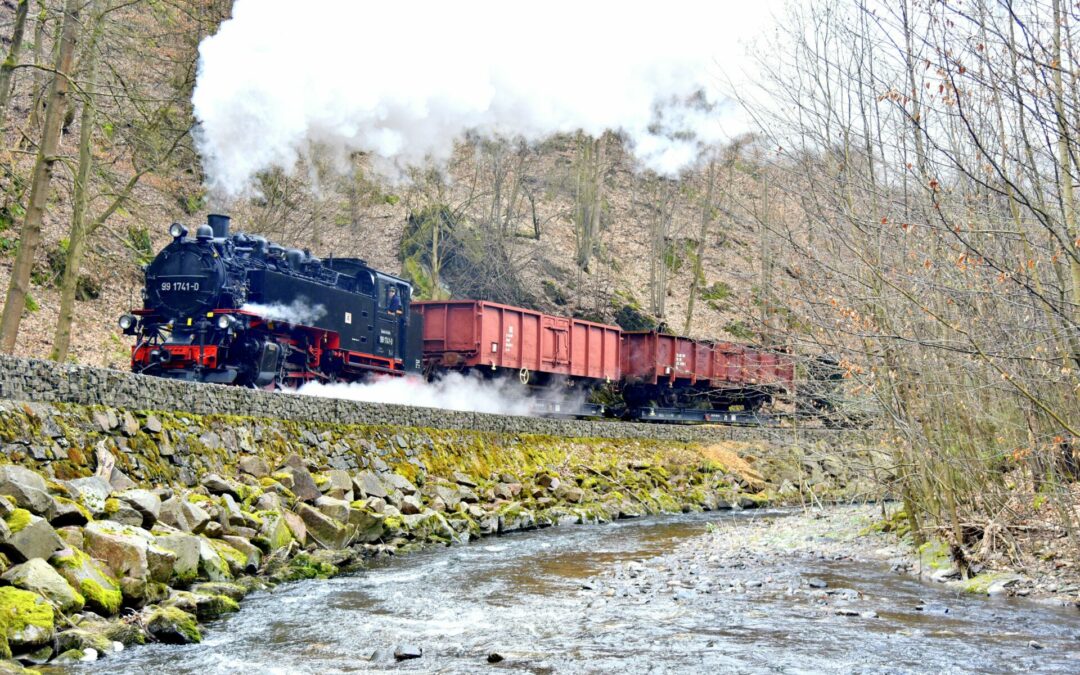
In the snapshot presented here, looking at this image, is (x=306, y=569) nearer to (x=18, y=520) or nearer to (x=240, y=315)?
(x=18, y=520)

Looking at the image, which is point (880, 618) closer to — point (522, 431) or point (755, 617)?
point (755, 617)

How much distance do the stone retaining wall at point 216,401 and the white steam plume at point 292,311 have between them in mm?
2181

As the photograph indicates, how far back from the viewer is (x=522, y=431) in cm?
2056

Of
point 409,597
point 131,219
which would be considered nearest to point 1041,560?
point 409,597

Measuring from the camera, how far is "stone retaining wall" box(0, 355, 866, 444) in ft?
33.0

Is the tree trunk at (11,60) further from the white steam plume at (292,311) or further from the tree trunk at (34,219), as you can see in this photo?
the white steam plume at (292,311)

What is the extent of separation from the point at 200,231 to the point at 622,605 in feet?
35.6

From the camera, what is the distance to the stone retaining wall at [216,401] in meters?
10.1

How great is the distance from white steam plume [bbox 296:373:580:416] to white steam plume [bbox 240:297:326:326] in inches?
87.1

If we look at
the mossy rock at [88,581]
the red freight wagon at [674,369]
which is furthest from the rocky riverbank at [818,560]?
the red freight wagon at [674,369]

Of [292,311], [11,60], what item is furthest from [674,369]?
[11,60]

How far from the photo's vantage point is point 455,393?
22.9 metres

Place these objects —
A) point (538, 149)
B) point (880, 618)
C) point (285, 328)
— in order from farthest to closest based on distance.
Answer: point (538, 149)
point (285, 328)
point (880, 618)

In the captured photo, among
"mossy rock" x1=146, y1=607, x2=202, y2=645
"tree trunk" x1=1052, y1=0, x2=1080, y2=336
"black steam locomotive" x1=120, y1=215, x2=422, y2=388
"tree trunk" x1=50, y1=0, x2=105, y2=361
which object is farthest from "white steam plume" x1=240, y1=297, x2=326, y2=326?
"tree trunk" x1=1052, y1=0, x2=1080, y2=336
